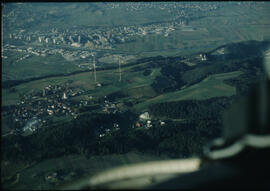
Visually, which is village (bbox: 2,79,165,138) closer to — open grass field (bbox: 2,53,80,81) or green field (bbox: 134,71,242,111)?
green field (bbox: 134,71,242,111)

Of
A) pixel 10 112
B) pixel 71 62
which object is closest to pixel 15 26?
pixel 71 62

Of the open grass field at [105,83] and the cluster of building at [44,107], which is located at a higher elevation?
the open grass field at [105,83]

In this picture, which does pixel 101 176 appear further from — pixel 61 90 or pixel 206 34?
pixel 206 34

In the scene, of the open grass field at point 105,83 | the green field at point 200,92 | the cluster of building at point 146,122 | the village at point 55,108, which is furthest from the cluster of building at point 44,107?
the green field at point 200,92

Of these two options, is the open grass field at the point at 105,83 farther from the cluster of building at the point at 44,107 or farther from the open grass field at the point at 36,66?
the open grass field at the point at 36,66

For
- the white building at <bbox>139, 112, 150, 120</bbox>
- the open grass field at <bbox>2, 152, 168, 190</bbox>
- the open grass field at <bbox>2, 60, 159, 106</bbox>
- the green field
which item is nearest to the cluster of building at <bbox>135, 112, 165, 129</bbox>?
the white building at <bbox>139, 112, 150, 120</bbox>

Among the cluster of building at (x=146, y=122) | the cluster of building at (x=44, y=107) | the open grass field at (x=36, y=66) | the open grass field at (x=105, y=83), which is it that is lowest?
the cluster of building at (x=146, y=122)
